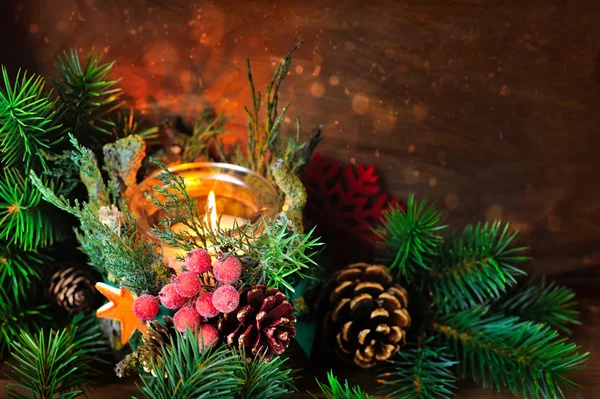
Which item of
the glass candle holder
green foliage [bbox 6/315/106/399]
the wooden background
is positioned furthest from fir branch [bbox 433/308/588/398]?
green foliage [bbox 6/315/106/399]

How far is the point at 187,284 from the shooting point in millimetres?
473

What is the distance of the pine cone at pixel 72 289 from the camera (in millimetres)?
672

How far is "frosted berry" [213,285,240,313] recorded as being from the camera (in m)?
0.46

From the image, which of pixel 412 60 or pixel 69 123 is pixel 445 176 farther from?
pixel 69 123

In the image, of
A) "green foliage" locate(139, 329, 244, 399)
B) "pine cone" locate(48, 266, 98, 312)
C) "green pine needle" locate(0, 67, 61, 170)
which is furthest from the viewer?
"pine cone" locate(48, 266, 98, 312)

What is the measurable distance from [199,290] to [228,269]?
3 centimetres

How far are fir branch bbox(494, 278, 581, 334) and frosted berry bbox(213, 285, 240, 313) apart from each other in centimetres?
37

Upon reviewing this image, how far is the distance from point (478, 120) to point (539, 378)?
288mm

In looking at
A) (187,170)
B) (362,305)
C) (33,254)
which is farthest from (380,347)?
(33,254)

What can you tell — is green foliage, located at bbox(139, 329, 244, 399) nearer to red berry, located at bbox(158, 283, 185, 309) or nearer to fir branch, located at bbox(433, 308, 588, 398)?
red berry, located at bbox(158, 283, 185, 309)

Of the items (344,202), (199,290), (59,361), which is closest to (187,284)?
(199,290)

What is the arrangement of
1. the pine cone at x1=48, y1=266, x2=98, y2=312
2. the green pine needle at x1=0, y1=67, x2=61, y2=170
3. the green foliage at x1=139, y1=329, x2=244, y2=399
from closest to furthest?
the green foliage at x1=139, y1=329, x2=244, y2=399, the green pine needle at x1=0, y1=67, x2=61, y2=170, the pine cone at x1=48, y1=266, x2=98, y2=312

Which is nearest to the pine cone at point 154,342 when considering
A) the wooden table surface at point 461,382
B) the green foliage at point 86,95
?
the wooden table surface at point 461,382

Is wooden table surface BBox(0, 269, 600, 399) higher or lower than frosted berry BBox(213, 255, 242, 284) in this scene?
lower
